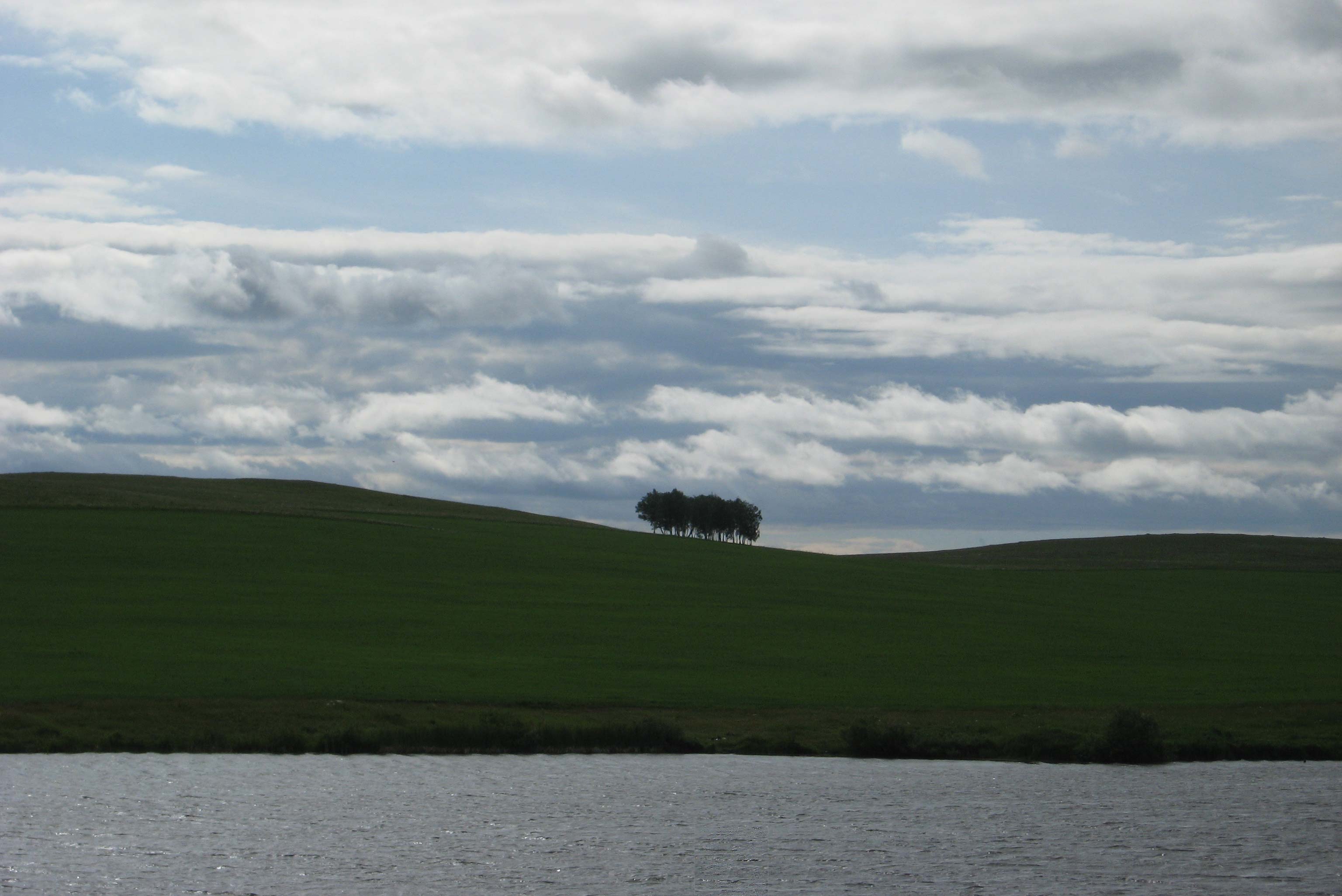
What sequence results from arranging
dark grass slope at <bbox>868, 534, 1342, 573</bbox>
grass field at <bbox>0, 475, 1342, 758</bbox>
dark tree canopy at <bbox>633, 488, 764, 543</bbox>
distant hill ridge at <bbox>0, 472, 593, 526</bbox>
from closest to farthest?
grass field at <bbox>0, 475, 1342, 758</bbox> → distant hill ridge at <bbox>0, 472, 593, 526</bbox> → dark grass slope at <bbox>868, 534, 1342, 573</bbox> → dark tree canopy at <bbox>633, 488, 764, 543</bbox>

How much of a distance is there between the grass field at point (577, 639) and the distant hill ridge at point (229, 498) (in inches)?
33.2

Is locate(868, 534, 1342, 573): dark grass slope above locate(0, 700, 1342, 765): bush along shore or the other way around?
above

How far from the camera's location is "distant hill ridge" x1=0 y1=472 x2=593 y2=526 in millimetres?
87125

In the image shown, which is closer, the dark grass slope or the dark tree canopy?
the dark grass slope

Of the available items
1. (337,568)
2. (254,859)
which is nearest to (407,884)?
(254,859)

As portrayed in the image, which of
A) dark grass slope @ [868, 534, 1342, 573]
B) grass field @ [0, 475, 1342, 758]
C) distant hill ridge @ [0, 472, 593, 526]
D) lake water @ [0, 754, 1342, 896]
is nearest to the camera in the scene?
lake water @ [0, 754, 1342, 896]

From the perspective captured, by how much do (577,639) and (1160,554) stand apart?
104 m

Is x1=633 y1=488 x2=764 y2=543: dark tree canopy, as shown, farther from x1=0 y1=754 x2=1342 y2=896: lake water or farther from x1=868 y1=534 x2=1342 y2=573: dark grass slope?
x1=0 y1=754 x2=1342 y2=896: lake water

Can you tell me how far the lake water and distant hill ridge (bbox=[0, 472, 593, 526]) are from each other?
60196 millimetres

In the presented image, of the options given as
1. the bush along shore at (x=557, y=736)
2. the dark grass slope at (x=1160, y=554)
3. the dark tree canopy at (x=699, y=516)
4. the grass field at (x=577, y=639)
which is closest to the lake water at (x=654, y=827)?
the bush along shore at (x=557, y=736)

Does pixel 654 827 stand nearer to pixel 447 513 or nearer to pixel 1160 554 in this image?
pixel 447 513

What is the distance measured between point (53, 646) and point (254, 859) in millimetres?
27101

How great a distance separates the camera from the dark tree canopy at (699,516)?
577 ft

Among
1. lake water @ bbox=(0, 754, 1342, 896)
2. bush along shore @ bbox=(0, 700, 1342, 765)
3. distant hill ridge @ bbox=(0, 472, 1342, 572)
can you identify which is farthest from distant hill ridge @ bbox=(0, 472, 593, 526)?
lake water @ bbox=(0, 754, 1342, 896)
